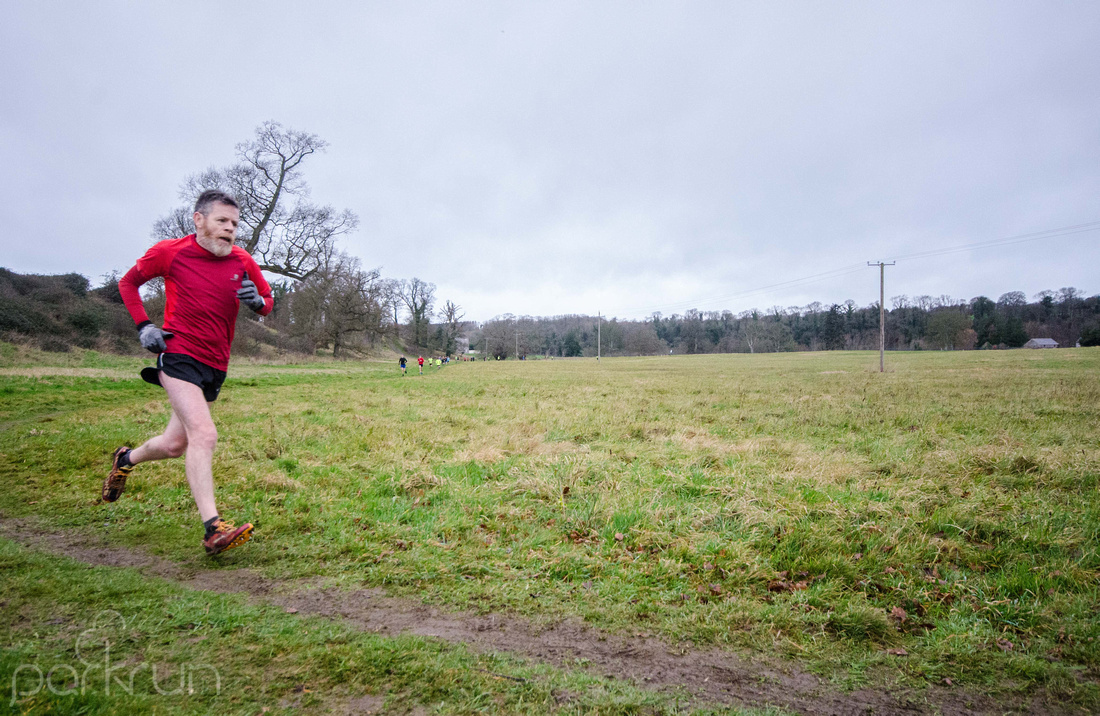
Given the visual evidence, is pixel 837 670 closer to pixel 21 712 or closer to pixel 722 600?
pixel 722 600

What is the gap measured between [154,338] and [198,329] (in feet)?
0.82

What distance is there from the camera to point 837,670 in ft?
7.68

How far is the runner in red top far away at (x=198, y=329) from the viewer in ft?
10.5

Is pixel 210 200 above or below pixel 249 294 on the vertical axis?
above

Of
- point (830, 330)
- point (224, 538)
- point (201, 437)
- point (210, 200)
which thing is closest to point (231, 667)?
point (224, 538)

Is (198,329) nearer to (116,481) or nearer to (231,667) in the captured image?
(116,481)

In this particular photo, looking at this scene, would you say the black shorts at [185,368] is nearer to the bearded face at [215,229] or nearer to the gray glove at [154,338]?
the gray glove at [154,338]

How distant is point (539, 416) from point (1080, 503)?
7.54 meters

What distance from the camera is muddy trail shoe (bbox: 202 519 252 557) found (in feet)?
10.2

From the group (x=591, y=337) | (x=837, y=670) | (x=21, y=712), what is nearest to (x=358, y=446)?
(x=21, y=712)

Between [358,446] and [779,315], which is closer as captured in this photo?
[358,446]

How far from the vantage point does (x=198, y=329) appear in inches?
131

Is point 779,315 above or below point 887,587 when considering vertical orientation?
above

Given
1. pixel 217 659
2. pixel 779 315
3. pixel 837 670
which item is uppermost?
pixel 779 315
